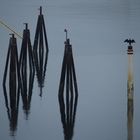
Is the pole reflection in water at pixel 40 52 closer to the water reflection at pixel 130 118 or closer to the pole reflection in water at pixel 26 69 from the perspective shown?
the pole reflection in water at pixel 26 69

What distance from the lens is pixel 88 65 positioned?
3.19 metres

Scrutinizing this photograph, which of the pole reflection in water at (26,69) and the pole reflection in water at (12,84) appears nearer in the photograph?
the pole reflection in water at (12,84)

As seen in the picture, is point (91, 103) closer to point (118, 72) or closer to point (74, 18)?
point (118, 72)

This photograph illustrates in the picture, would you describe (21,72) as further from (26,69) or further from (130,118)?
(130,118)

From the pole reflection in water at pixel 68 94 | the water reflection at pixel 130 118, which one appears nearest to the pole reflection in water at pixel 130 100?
the water reflection at pixel 130 118

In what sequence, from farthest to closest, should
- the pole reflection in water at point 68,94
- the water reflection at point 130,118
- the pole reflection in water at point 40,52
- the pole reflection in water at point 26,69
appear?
the pole reflection in water at point 40,52 < the pole reflection in water at point 26,69 < the pole reflection in water at point 68,94 < the water reflection at point 130,118

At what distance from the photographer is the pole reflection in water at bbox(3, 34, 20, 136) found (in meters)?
2.43

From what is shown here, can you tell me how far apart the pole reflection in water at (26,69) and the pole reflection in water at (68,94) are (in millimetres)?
184

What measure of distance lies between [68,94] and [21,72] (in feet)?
1.42

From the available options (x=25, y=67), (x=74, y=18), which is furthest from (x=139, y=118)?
(x=74, y=18)

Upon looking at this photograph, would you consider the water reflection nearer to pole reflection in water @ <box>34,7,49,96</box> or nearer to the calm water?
the calm water

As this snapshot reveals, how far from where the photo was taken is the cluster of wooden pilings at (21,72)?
253 centimetres

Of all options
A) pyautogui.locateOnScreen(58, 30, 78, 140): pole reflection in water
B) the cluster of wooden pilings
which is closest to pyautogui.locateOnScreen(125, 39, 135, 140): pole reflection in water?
pyautogui.locateOnScreen(58, 30, 78, 140): pole reflection in water

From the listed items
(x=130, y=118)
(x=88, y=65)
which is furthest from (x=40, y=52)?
(x=130, y=118)
